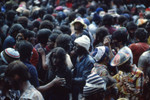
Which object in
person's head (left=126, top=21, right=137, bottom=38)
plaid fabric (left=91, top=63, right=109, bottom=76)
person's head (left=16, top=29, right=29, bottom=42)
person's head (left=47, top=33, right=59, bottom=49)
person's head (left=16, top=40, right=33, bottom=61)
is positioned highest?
person's head (left=16, top=40, right=33, bottom=61)

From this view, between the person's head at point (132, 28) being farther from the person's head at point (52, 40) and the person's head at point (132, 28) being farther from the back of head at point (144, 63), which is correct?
the person's head at point (52, 40)

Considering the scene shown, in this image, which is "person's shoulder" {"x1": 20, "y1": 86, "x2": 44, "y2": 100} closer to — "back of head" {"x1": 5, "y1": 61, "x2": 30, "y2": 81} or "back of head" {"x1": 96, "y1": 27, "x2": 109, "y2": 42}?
"back of head" {"x1": 5, "y1": 61, "x2": 30, "y2": 81}

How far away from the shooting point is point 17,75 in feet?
10.6

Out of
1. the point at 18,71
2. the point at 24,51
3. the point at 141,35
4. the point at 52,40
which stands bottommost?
the point at 141,35

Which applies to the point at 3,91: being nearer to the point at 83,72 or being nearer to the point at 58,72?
the point at 58,72

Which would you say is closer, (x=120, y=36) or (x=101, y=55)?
(x=101, y=55)

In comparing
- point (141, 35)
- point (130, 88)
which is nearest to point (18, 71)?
point (130, 88)

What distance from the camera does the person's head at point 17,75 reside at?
320 centimetres

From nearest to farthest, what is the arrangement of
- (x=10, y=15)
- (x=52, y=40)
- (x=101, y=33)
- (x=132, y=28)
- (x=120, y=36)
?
(x=120, y=36), (x=52, y=40), (x=101, y=33), (x=132, y=28), (x=10, y=15)

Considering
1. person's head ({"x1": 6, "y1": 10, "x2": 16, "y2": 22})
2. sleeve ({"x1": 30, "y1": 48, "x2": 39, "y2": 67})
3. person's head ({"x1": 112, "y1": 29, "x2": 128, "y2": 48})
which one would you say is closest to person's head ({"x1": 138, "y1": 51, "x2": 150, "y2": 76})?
person's head ({"x1": 112, "y1": 29, "x2": 128, "y2": 48})

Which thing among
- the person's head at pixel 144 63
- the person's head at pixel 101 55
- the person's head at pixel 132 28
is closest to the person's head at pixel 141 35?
the person's head at pixel 144 63

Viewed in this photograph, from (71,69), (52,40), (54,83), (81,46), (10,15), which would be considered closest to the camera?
(54,83)

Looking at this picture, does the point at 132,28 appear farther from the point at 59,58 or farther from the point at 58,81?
the point at 58,81

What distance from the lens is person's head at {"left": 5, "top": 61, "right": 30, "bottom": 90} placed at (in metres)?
3.20
